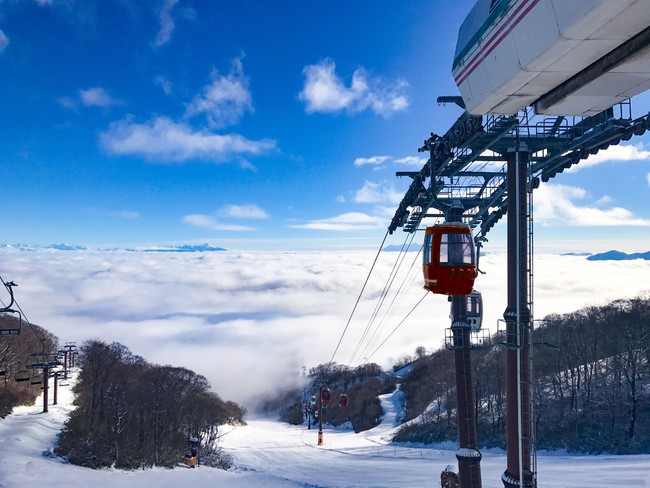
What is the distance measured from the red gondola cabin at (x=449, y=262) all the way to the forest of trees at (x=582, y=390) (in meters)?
22.7

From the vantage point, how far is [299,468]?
103 feet

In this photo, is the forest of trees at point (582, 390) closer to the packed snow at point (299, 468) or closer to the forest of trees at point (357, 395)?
the packed snow at point (299, 468)

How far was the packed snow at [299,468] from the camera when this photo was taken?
22.3 meters

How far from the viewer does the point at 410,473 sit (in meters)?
27.4

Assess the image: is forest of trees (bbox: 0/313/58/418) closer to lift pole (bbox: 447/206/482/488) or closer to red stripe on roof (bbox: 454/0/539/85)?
lift pole (bbox: 447/206/482/488)

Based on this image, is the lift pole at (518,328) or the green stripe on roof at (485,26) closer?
the green stripe on roof at (485,26)

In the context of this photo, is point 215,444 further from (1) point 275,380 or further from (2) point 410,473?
(1) point 275,380

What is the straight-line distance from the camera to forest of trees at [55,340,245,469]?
28.8 m

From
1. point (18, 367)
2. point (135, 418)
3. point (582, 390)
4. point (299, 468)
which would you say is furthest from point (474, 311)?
point (18, 367)

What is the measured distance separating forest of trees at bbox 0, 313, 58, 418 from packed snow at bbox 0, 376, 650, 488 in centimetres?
227

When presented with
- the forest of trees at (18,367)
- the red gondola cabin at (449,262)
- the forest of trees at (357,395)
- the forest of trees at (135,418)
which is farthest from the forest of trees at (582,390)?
the forest of trees at (18,367)

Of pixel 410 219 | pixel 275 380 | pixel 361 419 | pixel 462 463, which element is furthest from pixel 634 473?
pixel 275 380

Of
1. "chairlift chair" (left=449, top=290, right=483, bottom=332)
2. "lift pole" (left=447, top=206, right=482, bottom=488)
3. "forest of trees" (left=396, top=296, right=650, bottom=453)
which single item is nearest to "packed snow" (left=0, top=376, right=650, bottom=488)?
"lift pole" (left=447, top=206, right=482, bottom=488)

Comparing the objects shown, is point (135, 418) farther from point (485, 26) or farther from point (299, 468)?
point (485, 26)
